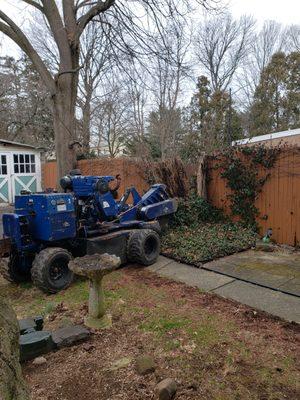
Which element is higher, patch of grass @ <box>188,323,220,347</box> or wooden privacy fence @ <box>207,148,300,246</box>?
wooden privacy fence @ <box>207,148,300,246</box>

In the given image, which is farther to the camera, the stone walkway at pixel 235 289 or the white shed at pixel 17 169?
the white shed at pixel 17 169

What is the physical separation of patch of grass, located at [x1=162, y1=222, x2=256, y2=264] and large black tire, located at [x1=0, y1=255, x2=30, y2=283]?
251 centimetres

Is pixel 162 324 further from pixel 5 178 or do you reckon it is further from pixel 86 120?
pixel 86 120

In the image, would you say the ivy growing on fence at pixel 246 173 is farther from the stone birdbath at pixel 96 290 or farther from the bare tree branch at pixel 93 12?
the bare tree branch at pixel 93 12

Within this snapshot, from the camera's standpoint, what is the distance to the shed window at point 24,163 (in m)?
14.8

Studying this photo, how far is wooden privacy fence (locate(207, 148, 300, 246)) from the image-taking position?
21.3 ft

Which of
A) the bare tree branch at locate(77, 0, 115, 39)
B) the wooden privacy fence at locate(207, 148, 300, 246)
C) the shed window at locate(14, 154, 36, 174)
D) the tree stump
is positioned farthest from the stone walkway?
the shed window at locate(14, 154, 36, 174)

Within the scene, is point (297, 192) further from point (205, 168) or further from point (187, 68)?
point (187, 68)

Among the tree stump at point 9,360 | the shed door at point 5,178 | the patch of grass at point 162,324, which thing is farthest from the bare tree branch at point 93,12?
the tree stump at point 9,360

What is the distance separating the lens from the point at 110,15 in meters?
8.85

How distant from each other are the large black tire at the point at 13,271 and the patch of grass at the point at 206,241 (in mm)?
2514

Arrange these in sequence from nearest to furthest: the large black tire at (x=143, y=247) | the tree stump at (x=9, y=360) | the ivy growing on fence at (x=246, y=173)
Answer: the tree stump at (x=9, y=360) → the large black tire at (x=143, y=247) → the ivy growing on fence at (x=246, y=173)

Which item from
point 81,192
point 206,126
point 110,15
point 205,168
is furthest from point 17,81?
point 81,192

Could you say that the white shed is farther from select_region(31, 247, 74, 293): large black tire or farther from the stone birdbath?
the stone birdbath
